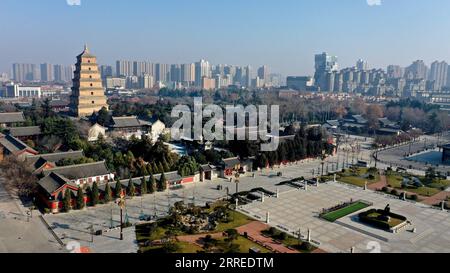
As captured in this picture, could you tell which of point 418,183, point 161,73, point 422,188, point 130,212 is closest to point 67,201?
point 130,212

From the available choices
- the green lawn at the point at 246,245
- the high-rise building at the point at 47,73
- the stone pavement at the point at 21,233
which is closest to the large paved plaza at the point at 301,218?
the stone pavement at the point at 21,233

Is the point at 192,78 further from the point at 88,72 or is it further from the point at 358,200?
the point at 358,200

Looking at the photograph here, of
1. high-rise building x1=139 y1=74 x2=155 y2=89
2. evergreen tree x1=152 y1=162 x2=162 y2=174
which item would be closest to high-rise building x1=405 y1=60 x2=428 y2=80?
high-rise building x1=139 y1=74 x2=155 y2=89

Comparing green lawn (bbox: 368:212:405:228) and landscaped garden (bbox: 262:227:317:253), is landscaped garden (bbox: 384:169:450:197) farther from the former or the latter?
Answer: landscaped garden (bbox: 262:227:317:253)

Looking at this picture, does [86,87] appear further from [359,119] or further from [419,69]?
[419,69]

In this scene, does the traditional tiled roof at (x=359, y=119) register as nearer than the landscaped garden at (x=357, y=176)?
No

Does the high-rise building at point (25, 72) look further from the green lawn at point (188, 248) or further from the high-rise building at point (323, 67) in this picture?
the green lawn at point (188, 248)
